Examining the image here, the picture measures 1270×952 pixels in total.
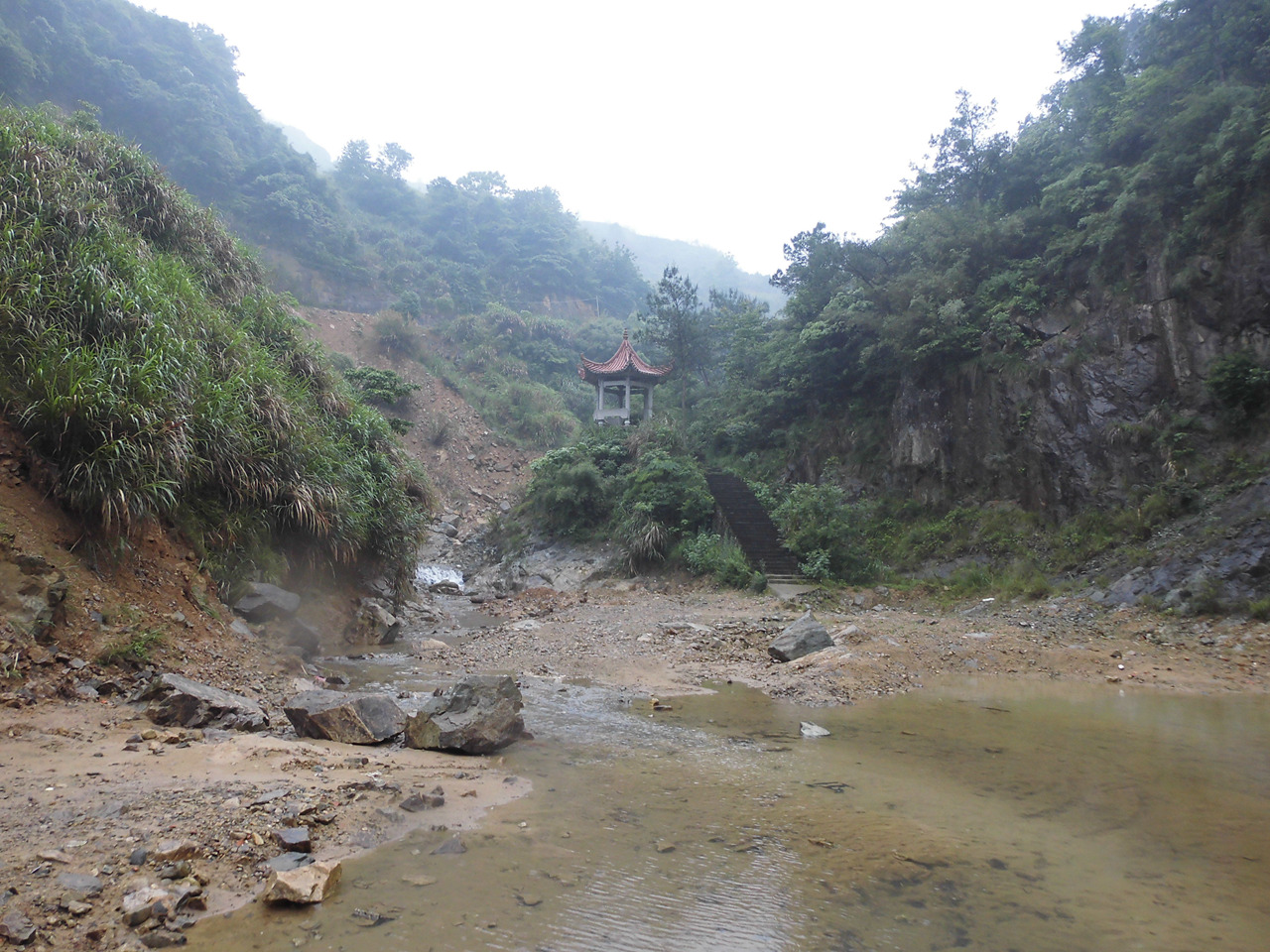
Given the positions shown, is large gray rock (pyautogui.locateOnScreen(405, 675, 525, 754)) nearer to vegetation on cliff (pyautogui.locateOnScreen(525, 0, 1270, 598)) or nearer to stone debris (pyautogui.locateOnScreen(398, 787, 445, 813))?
stone debris (pyautogui.locateOnScreen(398, 787, 445, 813))

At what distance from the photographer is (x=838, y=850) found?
11.9 feet

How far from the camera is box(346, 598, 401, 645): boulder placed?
387 inches

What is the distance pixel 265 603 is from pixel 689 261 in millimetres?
109549

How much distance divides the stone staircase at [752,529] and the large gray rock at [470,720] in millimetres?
10263

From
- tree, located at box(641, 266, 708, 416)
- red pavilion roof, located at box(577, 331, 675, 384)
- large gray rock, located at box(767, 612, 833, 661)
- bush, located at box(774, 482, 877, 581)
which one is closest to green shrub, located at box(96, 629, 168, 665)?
large gray rock, located at box(767, 612, 833, 661)

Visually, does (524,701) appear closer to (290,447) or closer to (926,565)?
(290,447)

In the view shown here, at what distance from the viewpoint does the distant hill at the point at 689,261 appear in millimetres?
91500

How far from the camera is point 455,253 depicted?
53844mm

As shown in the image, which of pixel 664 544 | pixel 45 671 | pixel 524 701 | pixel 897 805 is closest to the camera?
pixel 897 805

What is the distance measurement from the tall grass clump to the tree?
17792mm

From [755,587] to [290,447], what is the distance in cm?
Answer: 980

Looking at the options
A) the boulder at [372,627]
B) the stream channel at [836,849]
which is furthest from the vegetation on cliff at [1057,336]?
the boulder at [372,627]

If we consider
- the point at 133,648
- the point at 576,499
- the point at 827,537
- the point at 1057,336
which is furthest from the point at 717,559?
the point at 133,648

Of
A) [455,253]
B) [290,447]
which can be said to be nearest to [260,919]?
[290,447]
